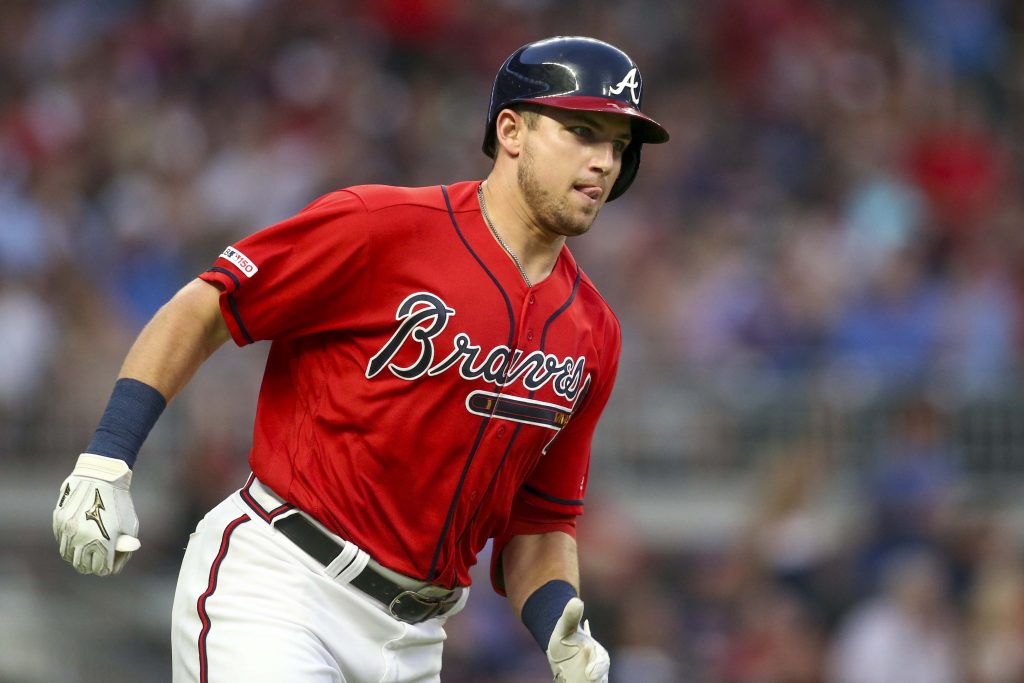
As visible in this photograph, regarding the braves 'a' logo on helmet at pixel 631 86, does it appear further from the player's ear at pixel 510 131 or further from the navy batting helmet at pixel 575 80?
the player's ear at pixel 510 131

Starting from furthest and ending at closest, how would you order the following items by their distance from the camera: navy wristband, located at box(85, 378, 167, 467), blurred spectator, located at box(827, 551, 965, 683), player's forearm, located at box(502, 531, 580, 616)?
1. blurred spectator, located at box(827, 551, 965, 683)
2. player's forearm, located at box(502, 531, 580, 616)
3. navy wristband, located at box(85, 378, 167, 467)

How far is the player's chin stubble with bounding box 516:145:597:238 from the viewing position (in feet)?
12.6

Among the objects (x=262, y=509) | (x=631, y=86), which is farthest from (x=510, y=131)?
(x=262, y=509)

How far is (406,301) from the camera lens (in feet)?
12.3

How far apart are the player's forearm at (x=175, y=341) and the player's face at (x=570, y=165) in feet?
2.76

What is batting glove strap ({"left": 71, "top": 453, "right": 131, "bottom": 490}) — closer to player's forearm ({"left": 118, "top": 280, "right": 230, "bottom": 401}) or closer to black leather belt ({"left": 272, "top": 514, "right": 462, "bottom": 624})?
player's forearm ({"left": 118, "top": 280, "right": 230, "bottom": 401})

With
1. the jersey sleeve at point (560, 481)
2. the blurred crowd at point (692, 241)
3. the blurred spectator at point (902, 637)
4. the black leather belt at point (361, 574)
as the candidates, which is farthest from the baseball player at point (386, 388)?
the blurred spectator at point (902, 637)

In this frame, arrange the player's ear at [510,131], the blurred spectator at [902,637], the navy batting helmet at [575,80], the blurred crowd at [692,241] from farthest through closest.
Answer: the blurred crowd at [692,241]
the blurred spectator at [902,637]
the player's ear at [510,131]
the navy batting helmet at [575,80]

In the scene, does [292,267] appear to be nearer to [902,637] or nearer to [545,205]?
[545,205]

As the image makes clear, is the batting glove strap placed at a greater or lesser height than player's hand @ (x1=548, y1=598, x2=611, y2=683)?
greater

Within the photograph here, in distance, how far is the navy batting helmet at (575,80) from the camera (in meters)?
3.80

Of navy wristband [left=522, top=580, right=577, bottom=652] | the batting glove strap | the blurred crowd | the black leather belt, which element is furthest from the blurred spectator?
the batting glove strap

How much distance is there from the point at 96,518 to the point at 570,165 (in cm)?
140

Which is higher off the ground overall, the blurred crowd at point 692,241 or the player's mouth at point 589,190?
the player's mouth at point 589,190
